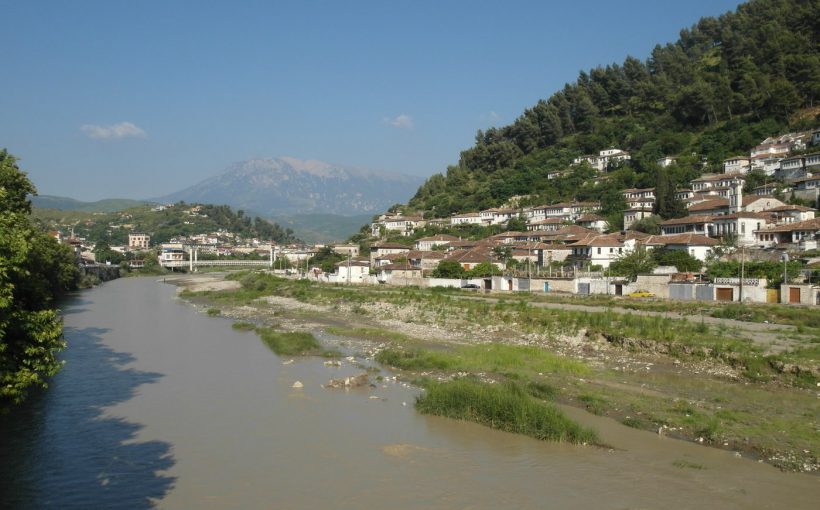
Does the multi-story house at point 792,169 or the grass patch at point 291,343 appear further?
the multi-story house at point 792,169

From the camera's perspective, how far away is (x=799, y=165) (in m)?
50.8

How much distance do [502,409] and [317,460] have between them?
160 inches

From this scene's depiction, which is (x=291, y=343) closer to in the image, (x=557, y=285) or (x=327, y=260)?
(x=557, y=285)

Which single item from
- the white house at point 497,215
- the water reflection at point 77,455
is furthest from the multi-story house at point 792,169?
the water reflection at point 77,455

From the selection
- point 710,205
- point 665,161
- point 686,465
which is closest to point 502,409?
point 686,465

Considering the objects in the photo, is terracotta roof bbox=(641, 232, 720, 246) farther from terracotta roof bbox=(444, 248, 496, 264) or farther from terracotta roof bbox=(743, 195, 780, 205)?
terracotta roof bbox=(444, 248, 496, 264)

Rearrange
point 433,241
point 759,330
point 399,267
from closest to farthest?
point 759,330 → point 399,267 → point 433,241

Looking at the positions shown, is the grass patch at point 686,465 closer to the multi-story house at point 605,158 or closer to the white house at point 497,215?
the white house at point 497,215

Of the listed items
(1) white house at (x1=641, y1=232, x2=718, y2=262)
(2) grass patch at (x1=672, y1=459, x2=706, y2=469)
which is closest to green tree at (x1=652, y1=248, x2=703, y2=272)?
(1) white house at (x1=641, y1=232, x2=718, y2=262)

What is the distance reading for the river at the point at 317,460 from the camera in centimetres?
995

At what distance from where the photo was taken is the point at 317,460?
469 inches

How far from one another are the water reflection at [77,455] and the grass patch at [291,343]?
6.85 m

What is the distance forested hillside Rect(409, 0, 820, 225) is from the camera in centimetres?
6381

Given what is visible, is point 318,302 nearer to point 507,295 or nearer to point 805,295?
point 507,295
